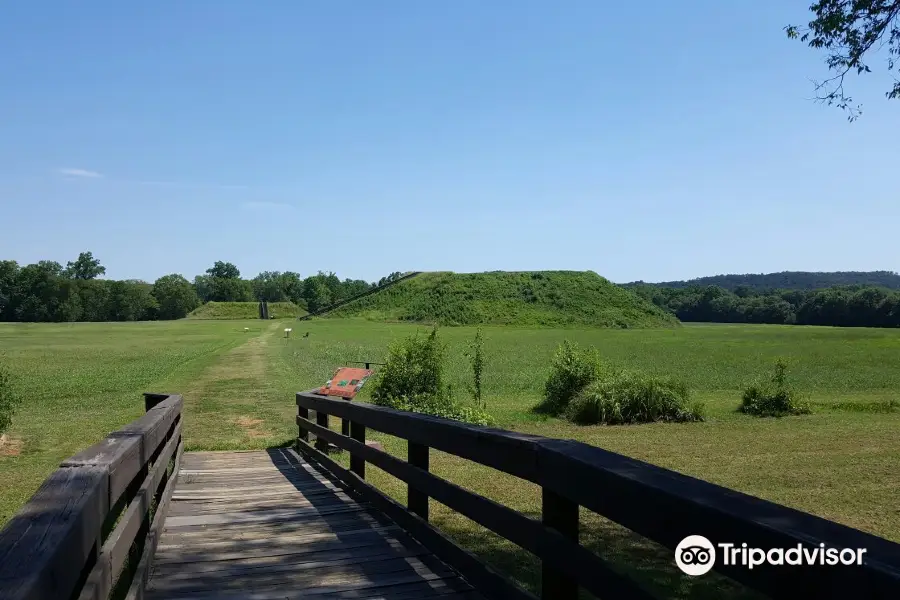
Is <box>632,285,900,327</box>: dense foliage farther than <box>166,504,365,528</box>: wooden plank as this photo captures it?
Yes

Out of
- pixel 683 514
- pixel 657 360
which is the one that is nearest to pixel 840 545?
pixel 683 514

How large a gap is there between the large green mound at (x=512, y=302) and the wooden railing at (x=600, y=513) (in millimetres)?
80129

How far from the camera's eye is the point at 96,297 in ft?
435

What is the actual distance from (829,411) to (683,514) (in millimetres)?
18475

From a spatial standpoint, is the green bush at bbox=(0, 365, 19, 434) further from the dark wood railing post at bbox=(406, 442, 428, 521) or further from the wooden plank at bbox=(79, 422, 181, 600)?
the dark wood railing post at bbox=(406, 442, 428, 521)

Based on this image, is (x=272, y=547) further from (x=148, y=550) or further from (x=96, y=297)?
(x=96, y=297)

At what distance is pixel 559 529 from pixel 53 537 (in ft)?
6.29

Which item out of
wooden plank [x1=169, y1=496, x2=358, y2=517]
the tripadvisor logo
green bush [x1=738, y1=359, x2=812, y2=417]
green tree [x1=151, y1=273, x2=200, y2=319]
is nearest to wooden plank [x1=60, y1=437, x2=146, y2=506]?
wooden plank [x1=169, y1=496, x2=358, y2=517]

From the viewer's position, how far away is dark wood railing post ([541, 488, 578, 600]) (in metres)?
2.92

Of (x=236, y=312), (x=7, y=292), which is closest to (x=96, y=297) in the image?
(x=7, y=292)

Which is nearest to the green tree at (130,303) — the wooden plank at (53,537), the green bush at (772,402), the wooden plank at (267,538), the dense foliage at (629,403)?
the dense foliage at (629,403)

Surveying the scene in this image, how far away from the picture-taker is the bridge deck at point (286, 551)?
388 cm

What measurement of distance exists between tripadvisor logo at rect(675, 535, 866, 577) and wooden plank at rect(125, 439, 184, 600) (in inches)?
103

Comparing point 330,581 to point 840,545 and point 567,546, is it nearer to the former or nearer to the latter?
point 567,546
